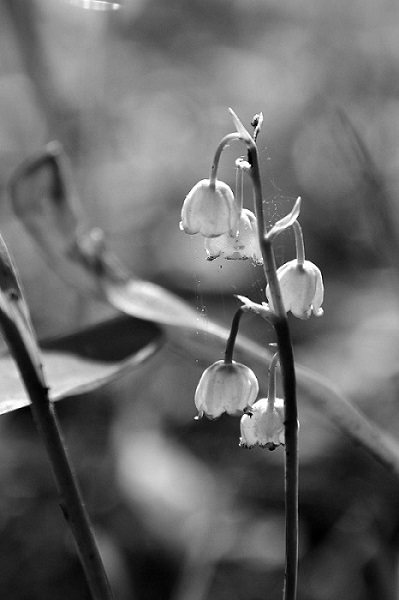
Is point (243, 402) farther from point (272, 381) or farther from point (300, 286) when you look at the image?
point (300, 286)

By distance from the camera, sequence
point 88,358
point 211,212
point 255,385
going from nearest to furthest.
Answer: point 211,212 < point 255,385 < point 88,358

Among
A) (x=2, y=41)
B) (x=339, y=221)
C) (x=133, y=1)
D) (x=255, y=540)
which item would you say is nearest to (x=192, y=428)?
(x=255, y=540)

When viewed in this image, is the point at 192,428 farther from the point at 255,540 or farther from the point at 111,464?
the point at 255,540

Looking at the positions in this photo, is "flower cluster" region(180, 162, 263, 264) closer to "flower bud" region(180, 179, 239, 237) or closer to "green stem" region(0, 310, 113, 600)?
"flower bud" region(180, 179, 239, 237)

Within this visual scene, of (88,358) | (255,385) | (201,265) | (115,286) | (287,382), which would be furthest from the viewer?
(201,265)

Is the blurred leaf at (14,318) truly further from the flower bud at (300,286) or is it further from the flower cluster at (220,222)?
the flower bud at (300,286)

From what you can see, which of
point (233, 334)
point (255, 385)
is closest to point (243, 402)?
point (255, 385)

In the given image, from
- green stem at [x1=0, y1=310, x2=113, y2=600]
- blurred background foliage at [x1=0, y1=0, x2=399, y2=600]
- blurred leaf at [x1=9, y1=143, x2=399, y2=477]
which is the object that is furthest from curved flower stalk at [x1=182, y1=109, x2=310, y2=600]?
blurred leaf at [x1=9, y1=143, x2=399, y2=477]

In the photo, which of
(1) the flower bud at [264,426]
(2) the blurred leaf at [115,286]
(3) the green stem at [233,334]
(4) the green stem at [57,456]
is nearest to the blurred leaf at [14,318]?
(4) the green stem at [57,456]
